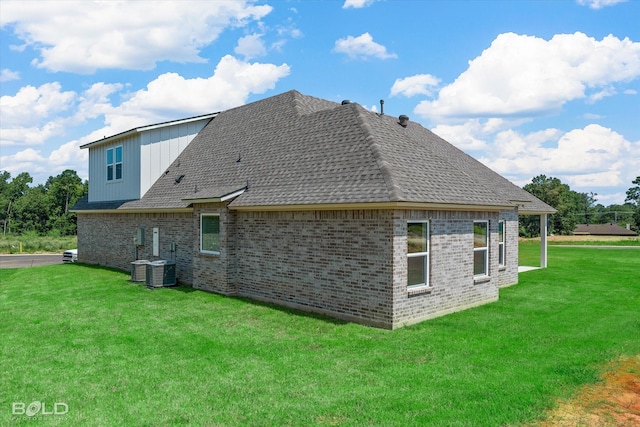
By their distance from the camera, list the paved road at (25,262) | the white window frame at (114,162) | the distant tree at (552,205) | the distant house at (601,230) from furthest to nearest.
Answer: the distant house at (601,230), the distant tree at (552,205), the paved road at (25,262), the white window frame at (114,162)

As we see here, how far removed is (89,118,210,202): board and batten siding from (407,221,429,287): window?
13.5 m

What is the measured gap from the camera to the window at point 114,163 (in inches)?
849

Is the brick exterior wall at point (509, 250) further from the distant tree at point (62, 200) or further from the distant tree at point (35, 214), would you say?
the distant tree at point (35, 214)

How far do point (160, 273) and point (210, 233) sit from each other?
8.69 feet

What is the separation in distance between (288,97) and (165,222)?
7.04 metres

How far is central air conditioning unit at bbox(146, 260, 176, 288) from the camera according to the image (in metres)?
16.0

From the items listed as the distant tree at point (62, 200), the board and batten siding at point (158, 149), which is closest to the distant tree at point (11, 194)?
the distant tree at point (62, 200)

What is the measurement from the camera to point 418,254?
11078 millimetres

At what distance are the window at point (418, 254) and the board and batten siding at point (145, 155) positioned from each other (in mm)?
13504

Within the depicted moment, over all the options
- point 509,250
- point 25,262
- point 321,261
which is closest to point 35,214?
point 25,262

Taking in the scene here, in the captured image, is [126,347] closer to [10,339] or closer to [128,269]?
[10,339]

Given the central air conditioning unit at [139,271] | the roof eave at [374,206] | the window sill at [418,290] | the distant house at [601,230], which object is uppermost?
the roof eave at [374,206]

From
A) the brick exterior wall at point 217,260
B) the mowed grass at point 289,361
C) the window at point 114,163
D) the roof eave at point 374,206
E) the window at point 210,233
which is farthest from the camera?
the window at point 114,163

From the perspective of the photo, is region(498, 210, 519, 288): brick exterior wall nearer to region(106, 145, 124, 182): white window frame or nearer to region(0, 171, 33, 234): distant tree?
region(106, 145, 124, 182): white window frame
